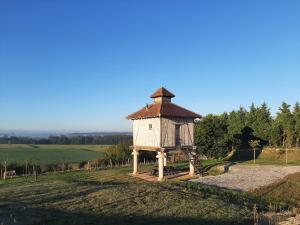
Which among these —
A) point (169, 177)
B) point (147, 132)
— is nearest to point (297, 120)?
point (169, 177)

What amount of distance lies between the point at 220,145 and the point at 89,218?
1424 inches

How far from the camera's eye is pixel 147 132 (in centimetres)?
3281

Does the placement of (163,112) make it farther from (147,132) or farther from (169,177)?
(169,177)

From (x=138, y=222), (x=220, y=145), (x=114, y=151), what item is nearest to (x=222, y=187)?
(x=138, y=222)

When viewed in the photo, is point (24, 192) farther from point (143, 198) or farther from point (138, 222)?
point (138, 222)

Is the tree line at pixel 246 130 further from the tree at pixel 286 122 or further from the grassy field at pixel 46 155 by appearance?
the grassy field at pixel 46 155

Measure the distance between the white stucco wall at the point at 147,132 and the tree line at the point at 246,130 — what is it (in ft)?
56.9

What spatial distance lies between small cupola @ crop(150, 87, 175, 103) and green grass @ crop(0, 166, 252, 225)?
12.1m

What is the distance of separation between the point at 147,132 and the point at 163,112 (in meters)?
2.70

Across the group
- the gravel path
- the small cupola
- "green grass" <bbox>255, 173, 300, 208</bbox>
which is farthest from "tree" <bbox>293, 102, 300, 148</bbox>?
the small cupola

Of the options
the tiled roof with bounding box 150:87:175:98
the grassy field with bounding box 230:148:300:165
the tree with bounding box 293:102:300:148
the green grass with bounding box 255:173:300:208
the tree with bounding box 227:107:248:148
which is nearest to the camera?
the green grass with bounding box 255:173:300:208

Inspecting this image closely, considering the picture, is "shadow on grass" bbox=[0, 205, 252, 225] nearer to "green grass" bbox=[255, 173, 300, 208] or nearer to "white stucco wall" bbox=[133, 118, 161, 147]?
"green grass" bbox=[255, 173, 300, 208]

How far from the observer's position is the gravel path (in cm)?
2843

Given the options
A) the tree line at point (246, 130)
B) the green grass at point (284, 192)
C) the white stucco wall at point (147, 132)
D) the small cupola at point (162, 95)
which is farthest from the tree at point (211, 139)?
the green grass at point (284, 192)
